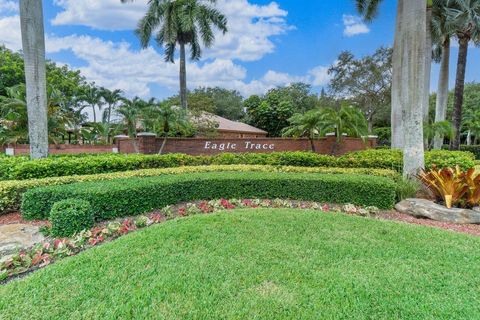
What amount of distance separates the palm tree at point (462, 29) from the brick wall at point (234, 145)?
788cm

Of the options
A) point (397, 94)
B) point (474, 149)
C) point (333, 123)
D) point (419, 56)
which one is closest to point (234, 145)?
point (333, 123)

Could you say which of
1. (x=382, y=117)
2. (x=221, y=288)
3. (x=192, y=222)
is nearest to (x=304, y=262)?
(x=221, y=288)

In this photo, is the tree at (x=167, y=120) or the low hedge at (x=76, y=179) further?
the tree at (x=167, y=120)

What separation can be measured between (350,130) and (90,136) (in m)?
15.9

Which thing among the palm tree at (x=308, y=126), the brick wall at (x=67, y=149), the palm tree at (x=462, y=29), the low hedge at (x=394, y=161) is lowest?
the brick wall at (x=67, y=149)

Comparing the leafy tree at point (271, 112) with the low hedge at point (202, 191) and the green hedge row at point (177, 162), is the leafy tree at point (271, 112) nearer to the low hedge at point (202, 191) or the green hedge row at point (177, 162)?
the green hedge row at point (177, 162)

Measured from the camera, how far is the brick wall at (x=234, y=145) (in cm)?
1470

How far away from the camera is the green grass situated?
2.75 meters

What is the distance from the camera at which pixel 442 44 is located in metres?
20.5

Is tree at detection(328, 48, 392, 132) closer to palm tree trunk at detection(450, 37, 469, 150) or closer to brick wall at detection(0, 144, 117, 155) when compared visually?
palm tree trunk at detection(450, 37, 469, 150)

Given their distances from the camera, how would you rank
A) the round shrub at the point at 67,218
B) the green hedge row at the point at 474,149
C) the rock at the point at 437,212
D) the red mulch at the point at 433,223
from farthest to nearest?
the green hedge row at the point at 474,149
the rock at the point at 437,212
the red mulch at the point at 433,223
the round shrub at the point at 67,218

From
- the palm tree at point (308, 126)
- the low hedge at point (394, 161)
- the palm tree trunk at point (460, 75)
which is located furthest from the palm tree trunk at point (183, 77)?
the palm tree trunk at point (460, 75)

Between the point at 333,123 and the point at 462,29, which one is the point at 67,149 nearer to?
the point at 333,123

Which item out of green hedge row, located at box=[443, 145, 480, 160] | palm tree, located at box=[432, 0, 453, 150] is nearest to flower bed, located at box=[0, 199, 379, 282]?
palm tree, located at box=[432, 0, 453, 150]
